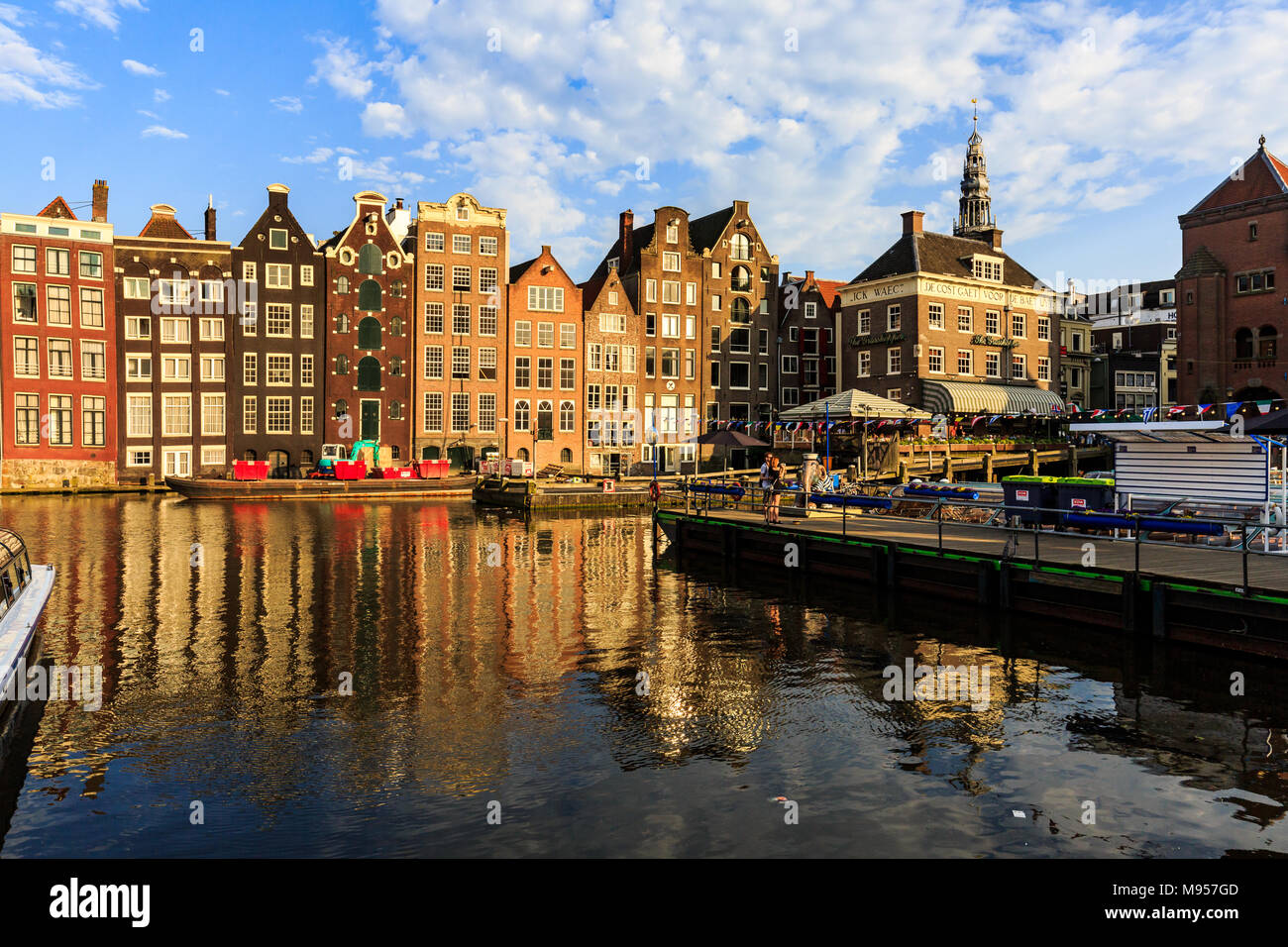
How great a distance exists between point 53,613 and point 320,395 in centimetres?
4972

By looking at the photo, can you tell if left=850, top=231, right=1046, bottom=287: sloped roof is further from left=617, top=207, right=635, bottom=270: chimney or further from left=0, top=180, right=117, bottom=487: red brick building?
left=0, top=180, right=117, bottom=487: red brick building

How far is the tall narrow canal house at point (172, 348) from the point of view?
66375mm

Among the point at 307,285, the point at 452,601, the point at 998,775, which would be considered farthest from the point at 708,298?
the point at 998,775

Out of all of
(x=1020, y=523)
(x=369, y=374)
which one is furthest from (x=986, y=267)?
(x=1020, y=523)

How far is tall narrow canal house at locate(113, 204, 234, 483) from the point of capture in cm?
6638

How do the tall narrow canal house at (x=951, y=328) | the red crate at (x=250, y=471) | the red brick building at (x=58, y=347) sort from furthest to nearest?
the tall narrow canal house at (x=951, y=328) < the red brick building at (x=58, y=347) < the red crate at (x=250, y=471)

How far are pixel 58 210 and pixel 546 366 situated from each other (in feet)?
123

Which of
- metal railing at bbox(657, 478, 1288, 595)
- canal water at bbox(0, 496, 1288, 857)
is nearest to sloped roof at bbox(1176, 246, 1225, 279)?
metal railing at bbox(657, 478, 1288, 595)

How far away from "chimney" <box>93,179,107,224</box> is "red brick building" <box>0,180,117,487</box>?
0.07 m

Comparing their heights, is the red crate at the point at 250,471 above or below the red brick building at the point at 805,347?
below

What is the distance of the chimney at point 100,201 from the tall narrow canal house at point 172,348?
2.16 metres

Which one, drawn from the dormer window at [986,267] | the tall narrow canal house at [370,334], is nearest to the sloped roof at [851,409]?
the dormer window at [986,267]

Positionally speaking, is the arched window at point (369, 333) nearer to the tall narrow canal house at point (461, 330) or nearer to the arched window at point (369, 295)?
the arched window at point (369, 295)

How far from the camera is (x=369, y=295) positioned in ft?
229
